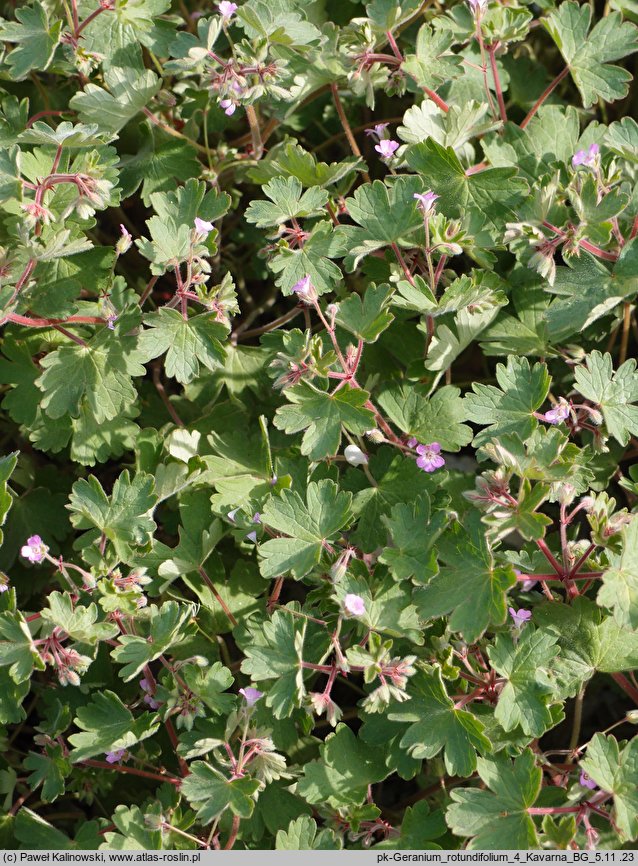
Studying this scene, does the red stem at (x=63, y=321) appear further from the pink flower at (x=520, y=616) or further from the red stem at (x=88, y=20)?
the pink flower at (x=520, y=616)

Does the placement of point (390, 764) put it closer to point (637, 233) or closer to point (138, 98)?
point (637, 233)

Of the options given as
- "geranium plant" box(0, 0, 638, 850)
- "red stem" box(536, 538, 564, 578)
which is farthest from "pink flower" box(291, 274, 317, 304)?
"red stem" box(536, 538, 564, 578)

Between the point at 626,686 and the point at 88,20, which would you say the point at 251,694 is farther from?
the point at 88,20

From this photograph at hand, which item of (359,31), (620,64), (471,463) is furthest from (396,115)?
(471,463)

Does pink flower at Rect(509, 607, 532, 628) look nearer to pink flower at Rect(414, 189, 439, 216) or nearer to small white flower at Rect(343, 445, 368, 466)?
small white flower at Rect(343, 445, 368, 466)

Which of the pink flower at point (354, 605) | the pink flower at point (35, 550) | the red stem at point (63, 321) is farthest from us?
the red stem at point (63, 321)

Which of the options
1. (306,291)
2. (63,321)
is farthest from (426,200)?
(63,321)

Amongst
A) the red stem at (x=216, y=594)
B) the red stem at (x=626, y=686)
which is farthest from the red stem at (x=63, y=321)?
the red stem at (x=626, y=686)
